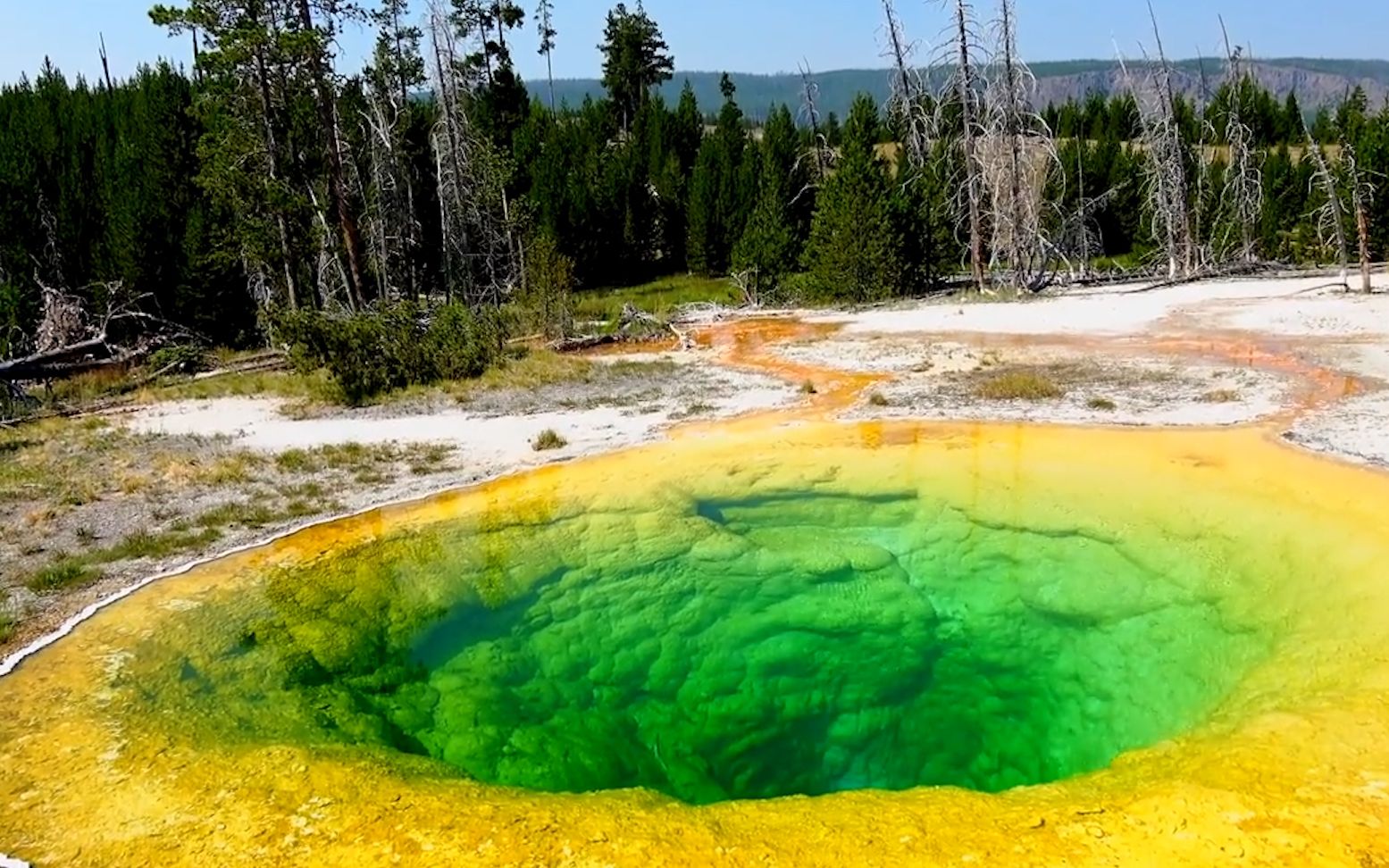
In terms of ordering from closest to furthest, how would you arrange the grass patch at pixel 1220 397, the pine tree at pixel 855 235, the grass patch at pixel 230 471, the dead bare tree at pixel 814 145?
the grass patch at pixel 230 471 < the grass patch at pixel 1220 397 < the pine tree at pixel 855 235 < the dead bare tree at pixel 814 145

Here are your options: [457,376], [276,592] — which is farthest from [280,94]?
[276,592]

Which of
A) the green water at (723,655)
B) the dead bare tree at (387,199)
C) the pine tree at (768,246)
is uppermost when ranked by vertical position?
the dead bare tree at (387,199)

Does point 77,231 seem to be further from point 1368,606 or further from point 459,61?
point 1368,606

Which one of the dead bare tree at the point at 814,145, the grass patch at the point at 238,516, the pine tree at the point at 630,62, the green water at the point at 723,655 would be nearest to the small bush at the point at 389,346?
the grass patch at the point at 238,516

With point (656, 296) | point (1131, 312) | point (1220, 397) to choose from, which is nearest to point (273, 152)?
point (656, 296)

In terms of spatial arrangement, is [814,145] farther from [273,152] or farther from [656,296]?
[273,152]

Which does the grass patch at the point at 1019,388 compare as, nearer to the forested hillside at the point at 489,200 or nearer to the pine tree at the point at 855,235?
the forested hillside at the point at 489,200
